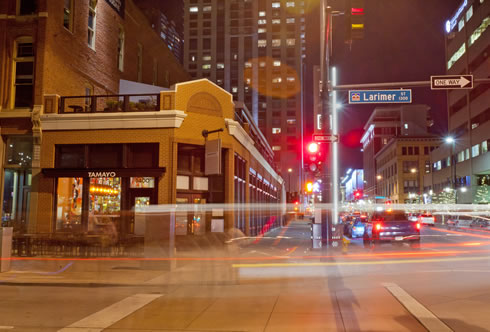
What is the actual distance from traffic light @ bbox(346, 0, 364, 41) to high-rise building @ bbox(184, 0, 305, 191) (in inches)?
3309

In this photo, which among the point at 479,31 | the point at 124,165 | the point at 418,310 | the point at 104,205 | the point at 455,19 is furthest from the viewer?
the point at 455,19

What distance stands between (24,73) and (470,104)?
203 feet

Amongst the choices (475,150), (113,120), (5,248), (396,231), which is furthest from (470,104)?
Answer: (5,248)

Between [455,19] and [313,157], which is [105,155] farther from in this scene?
[455,19]

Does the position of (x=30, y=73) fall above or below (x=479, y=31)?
below

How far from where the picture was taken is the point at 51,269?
1370 cm

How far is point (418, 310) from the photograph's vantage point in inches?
316

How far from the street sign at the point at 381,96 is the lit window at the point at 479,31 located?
171 feet

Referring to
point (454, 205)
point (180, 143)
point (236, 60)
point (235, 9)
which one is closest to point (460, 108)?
point (454, 205)

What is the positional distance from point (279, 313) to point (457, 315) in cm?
315

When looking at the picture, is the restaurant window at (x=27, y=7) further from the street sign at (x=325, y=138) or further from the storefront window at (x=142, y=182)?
the street sign at (x=325, y=138)

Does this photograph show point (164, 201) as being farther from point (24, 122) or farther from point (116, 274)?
point (24, 122)

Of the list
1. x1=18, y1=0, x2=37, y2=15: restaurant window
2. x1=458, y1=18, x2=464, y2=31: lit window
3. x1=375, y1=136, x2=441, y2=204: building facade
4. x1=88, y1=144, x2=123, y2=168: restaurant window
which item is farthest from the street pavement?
x1=375, y1=136, x2=441, y2=204: building facade

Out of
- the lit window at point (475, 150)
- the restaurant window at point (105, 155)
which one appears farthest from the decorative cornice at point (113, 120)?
the lit window at point (475, 150)
